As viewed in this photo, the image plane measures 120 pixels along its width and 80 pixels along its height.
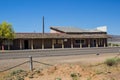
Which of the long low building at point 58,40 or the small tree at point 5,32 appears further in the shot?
the long low building at point 58,40

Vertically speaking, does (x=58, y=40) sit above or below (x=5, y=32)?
below

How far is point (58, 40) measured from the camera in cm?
5750

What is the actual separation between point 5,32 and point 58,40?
12264mm

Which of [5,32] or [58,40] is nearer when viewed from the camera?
[5,32]

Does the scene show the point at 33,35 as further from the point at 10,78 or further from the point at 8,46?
the point at 10,78

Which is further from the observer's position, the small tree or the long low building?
the long low building

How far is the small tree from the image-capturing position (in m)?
50.2

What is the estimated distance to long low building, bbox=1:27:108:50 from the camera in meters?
53.5

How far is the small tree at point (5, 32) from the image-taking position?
50219mm

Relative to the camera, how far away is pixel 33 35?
54.8 m

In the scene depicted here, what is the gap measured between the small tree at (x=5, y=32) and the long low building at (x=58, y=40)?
4.73 feet

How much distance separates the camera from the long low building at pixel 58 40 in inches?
2106

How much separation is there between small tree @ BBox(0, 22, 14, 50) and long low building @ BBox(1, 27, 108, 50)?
4.73 ft

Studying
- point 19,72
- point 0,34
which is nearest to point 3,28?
point 0,34
